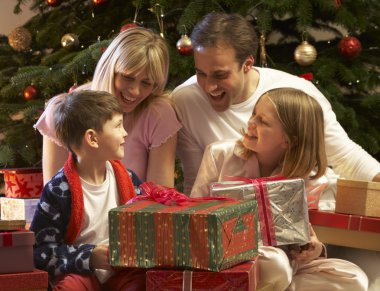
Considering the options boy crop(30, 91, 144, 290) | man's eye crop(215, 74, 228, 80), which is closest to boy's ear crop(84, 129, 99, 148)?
boy crop(30, 91, 144, 290)

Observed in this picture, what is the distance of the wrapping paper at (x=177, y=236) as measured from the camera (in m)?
1.93

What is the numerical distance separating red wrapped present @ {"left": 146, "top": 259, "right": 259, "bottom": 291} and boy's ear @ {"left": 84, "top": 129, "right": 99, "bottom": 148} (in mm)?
473

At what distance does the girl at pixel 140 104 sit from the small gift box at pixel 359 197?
62cm

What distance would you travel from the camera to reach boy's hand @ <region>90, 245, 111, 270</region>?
2.12 metres

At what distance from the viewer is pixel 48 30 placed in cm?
384

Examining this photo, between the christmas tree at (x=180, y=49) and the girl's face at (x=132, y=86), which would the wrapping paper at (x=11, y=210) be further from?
the christmas tree at (x=180, y=49)

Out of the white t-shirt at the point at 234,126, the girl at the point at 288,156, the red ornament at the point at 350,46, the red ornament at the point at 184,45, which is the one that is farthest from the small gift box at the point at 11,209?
the red ornament at the point at 350,46

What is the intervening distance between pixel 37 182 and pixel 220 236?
177 centimetres

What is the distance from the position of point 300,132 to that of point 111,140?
1.97ft

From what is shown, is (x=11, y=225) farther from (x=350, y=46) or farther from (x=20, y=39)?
(x=20, y=39)

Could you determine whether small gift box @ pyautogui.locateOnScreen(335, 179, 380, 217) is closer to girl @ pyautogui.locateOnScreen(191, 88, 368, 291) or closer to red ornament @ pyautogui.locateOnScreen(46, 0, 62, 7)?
girl @ pyautogui.locateOnScreen(191, 88, 368, 291)

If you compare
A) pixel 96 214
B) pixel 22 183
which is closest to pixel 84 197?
pixel 96 214

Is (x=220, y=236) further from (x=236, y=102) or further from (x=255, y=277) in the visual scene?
(x=236, y=102)

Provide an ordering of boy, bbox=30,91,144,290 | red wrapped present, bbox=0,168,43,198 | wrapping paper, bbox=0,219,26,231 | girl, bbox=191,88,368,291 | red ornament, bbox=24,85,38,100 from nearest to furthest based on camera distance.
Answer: wrapping paper, bbox=0,219,26,231, boy, bbox=30,91,144,290, girl, bbox=191,88,368,291, red wrapped present, bbox=0,168,43,198, red ornament, bbox=24,85,38,100
